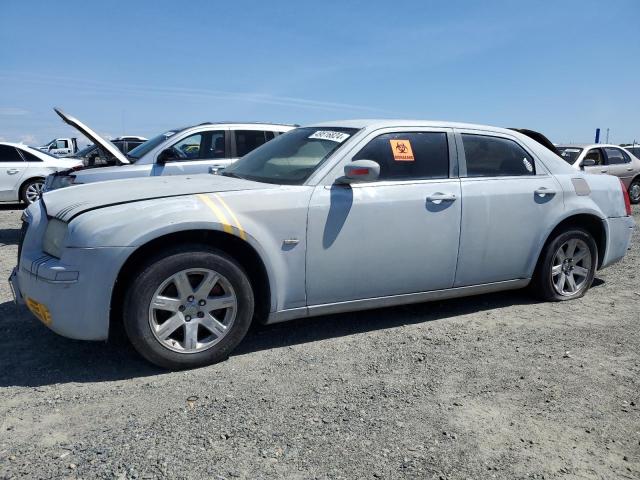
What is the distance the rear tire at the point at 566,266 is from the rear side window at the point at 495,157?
2.28 ft

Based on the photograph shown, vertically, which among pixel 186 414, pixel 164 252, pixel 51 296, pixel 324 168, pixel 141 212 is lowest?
pixel 186 414

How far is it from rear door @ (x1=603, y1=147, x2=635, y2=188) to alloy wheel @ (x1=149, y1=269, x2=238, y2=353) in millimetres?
12771

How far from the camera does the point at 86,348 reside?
372cm

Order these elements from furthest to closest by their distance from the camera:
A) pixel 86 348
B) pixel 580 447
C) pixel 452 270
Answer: pixel 452 270 < pixel 86 348 < pixel 580 447

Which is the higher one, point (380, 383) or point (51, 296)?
point (51, 296)

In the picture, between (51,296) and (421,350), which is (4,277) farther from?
(421,350)

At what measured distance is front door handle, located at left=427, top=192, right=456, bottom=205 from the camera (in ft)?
13.5

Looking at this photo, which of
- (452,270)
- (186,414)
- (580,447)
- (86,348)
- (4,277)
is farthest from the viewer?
(4,277)

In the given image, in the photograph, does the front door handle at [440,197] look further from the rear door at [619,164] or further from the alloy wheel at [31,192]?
the rear door at [619,164]

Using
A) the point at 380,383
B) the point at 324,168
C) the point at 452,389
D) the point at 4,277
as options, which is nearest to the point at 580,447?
the point at 452,389

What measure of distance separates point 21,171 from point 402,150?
10.4 meters

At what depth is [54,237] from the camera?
3297 mm

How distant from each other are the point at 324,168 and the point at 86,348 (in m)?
2.02

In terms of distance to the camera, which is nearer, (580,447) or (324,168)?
(580,447)
